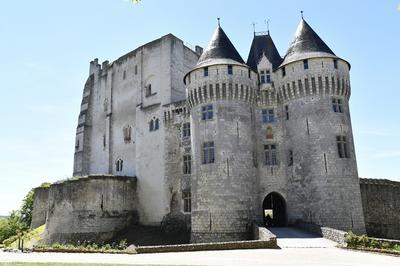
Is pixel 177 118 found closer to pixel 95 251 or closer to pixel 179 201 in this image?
pixel 179 201

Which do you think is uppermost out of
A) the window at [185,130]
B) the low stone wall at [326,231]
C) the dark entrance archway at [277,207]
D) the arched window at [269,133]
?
the window at [185,130]

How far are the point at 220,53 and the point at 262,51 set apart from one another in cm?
447

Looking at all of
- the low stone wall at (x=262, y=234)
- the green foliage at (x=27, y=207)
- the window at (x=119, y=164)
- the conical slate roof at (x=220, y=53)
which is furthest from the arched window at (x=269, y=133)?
the green foliage at (x=27, y=207)

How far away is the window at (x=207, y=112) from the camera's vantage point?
25462 millimetres

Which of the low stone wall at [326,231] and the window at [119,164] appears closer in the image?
the low stone wall at [326,231]

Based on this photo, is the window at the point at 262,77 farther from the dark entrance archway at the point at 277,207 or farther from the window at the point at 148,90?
the window at the point at 148,90

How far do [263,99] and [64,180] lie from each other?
18.5 meters

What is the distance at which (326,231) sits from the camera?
19.4 m

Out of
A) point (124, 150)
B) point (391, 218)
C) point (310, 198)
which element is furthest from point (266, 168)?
point (124, 150)

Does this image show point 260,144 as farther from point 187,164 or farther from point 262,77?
point 187,164

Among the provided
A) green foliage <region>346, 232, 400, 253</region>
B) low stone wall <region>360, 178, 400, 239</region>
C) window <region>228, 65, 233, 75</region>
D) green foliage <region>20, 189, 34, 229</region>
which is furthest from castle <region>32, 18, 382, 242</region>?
green foliage <region>20, 189, 34, 229</region>

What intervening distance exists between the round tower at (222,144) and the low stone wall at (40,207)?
69.6 feet

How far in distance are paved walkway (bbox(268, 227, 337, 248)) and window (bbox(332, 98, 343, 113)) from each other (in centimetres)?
862

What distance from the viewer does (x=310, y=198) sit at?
2355cm
